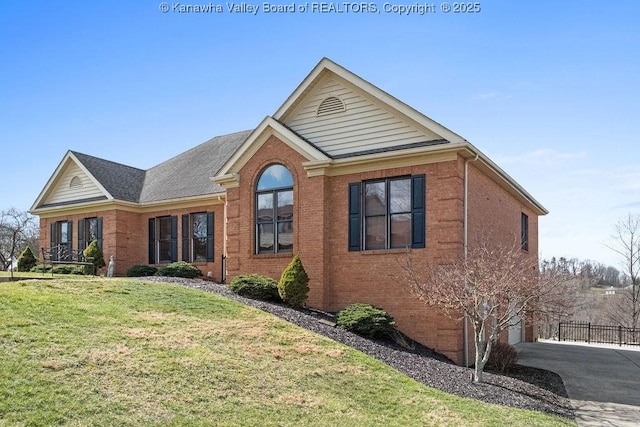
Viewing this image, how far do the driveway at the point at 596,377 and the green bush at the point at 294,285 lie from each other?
23.3ft

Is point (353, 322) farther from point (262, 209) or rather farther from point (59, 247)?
point (59, 247)

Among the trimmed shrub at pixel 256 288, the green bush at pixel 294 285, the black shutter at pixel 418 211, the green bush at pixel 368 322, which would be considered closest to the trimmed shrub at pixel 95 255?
the trimmed shrub at pixel 256 288

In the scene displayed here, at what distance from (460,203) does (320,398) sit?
24.8 feet

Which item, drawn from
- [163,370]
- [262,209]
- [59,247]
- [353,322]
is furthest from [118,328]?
[59,247]

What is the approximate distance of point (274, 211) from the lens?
1741 cm

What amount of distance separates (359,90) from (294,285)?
244 inches

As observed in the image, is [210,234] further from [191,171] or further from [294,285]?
[294,285]

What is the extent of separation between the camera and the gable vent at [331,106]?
16.7 metres

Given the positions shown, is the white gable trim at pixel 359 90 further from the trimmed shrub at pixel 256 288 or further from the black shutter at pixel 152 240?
the black shutter at pixel 152 240

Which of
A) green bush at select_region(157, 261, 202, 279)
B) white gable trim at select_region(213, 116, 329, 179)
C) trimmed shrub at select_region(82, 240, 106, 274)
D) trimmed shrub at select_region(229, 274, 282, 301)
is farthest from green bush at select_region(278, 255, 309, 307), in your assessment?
trimmed shrub at select_region(82, 240, 106, 274)

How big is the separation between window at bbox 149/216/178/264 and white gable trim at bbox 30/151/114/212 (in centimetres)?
254

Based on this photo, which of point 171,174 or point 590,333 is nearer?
point 171,174

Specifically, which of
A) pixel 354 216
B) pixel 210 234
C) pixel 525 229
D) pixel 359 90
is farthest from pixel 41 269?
pixel 525 229

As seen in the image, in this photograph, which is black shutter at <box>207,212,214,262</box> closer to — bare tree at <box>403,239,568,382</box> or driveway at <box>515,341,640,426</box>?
bare tree at <box>403,239,568,382</box>
